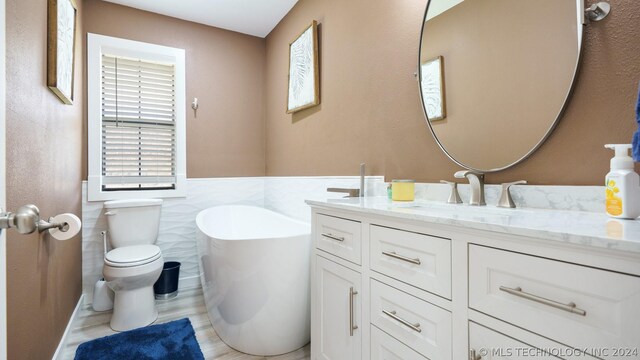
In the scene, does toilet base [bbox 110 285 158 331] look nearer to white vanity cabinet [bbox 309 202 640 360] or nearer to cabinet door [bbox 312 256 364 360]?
cabinet door [bbox 312 256 364 360]

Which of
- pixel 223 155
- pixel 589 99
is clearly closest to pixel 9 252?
pixel 589 99

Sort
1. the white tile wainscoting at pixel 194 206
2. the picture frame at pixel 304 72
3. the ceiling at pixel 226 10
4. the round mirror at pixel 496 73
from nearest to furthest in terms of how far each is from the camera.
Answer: the round mirror at pixel 496 73
the picture frame at pixel 304 72
the white tile wainscoting at pixel 194 206
the ceiling at pixel 226 10

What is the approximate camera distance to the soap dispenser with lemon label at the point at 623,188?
776 millimetres

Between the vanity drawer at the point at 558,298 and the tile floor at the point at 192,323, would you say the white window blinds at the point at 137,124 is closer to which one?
the tile floor at the point at 192,323

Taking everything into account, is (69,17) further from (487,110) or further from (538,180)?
(538,180)

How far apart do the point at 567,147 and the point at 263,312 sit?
159cm

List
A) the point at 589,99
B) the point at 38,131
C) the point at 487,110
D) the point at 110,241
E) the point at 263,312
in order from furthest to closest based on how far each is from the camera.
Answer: the point at 110,241 → the point at 263,312 → the point at 38,131 → the point at 487,110 → the point at 589,99

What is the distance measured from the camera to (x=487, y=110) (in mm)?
1248

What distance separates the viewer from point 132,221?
2.50 meters

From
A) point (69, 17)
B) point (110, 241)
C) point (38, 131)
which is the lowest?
point (110, 241)

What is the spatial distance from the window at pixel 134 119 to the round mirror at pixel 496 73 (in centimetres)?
240

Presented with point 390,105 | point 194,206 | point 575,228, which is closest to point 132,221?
point 194,206

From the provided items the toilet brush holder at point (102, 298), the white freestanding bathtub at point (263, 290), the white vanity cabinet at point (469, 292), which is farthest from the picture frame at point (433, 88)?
the toilet brush holder at point (102, 298)

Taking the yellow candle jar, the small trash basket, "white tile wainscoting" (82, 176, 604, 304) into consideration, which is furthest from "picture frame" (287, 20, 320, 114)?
the small trash basket
